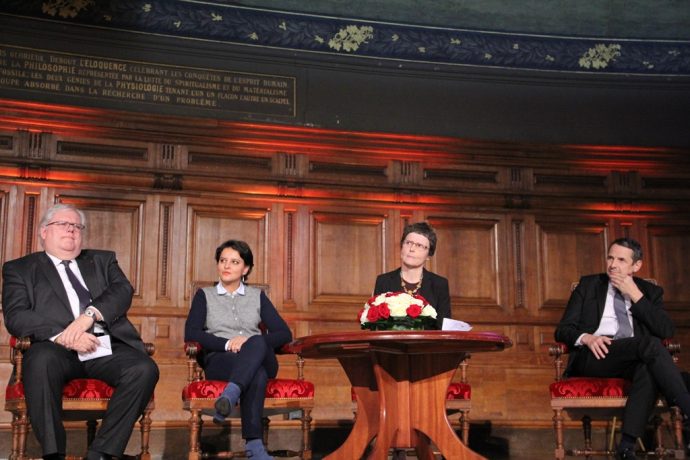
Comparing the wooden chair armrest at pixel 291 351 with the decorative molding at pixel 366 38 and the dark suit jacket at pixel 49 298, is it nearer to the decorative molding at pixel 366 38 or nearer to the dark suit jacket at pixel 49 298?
the dark suit jacket at pixel 49 298

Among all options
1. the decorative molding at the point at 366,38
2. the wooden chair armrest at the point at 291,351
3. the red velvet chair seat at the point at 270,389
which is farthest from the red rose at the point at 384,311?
the decorative molding at the point at 366,38

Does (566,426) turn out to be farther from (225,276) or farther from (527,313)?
(225,276)

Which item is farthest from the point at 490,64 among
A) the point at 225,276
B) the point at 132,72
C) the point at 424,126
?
the point at 225,276

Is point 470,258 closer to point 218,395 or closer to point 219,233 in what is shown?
point 219,233

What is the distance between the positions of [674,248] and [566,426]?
5.58 feet

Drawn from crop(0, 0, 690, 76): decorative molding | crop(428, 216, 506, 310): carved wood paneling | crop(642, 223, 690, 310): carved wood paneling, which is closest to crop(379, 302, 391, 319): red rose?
crop(428, 216, 506, 310): carved wood paneling

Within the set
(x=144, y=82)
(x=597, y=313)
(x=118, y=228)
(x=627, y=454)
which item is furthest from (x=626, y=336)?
(x=144, y=82)

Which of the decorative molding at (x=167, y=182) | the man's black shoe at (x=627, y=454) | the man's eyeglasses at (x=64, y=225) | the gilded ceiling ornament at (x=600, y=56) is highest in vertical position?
the gilded ceiling ornament at (x=600, y=56)

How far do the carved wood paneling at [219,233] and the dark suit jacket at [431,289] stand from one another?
4.57 feet

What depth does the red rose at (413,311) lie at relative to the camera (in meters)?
3.61

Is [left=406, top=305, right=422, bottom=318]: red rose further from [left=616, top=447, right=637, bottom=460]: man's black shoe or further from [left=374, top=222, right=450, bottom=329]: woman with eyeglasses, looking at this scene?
[left=616, top=447, right=637, bottom=460]: man's black shoe

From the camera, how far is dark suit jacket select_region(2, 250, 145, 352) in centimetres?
410

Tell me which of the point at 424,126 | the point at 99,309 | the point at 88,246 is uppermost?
the point at 424,126

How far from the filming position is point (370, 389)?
155 inches
